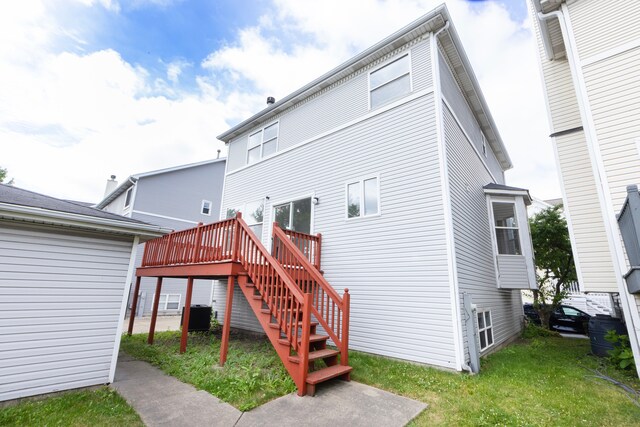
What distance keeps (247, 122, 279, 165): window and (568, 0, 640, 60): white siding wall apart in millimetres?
8417

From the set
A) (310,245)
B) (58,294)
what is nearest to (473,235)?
(310,245)

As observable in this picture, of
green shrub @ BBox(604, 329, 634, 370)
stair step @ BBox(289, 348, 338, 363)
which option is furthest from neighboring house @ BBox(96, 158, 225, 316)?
green shrub @ BBox(604, 329, 634, 370)

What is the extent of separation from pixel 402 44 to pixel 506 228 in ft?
20.7

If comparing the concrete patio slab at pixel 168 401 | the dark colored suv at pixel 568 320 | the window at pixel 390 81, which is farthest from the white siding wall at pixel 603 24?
the dark colored suv at pixel 568 320

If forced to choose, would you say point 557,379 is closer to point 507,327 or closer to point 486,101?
point 507,327

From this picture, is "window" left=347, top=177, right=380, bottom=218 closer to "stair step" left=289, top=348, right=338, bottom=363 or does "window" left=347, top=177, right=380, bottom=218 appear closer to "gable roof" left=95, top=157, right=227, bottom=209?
"stair step" left=289, top=348, right=338, bottom=363

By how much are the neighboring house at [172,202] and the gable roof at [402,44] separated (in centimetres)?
674

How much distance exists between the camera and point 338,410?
3.45m

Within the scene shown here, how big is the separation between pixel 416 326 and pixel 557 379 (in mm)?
2412

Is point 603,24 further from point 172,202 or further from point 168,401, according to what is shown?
point 172,202

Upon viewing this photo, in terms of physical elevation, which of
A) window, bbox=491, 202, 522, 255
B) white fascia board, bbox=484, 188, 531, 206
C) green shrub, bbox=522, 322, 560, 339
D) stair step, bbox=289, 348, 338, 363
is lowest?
green shrub, bbox=522, 322, 560, 339

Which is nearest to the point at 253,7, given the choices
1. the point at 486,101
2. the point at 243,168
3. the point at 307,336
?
the point at 243,168

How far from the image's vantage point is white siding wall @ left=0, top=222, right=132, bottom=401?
3.73m

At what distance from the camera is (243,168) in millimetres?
10859
